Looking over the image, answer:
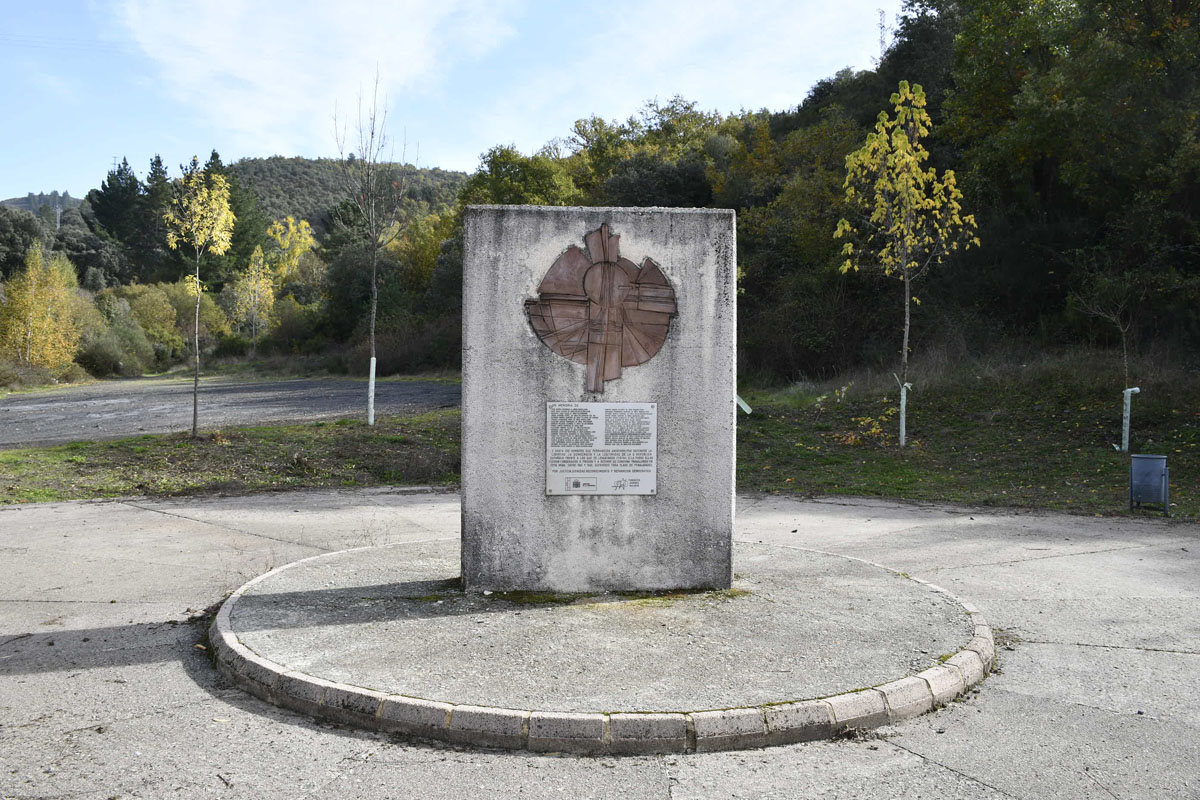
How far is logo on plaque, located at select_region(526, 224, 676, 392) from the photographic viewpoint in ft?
20.2

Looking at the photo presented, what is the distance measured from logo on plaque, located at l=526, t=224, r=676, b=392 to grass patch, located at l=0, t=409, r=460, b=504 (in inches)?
286

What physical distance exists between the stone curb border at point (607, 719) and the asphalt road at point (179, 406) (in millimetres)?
13719

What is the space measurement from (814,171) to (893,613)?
24134mm

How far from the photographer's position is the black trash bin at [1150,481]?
1048 cm

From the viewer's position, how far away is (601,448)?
20.3ft

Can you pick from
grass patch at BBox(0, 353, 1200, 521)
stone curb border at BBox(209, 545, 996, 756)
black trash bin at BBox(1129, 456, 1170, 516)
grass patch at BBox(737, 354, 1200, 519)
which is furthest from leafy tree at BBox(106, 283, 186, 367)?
stone curb border at BBox(209, 545, 996, 756)

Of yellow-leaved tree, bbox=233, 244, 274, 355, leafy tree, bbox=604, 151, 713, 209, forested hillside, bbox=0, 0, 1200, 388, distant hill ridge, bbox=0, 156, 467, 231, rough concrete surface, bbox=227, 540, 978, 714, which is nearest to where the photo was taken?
rough concrete surface, bbox=227, 540, 978, 714

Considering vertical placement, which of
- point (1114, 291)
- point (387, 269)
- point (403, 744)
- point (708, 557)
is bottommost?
point (403, 744)

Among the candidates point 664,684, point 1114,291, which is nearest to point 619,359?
point 664,684

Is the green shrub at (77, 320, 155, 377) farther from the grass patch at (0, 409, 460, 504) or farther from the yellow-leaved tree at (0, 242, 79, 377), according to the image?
the grass patch at (0, 409, 460, 504)

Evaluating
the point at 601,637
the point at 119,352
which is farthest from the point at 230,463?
the point at 119,352

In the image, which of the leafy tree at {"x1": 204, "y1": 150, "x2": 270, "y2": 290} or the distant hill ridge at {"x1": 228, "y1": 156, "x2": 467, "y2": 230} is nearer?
the leafy tree at {"x1": 204, "y1": 150, "x2": 270, "y2": 290}

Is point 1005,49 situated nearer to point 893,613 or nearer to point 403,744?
point 893,613

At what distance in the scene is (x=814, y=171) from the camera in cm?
2794
